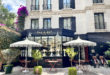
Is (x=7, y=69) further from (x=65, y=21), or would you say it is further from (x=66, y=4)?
(x=66, y=4)

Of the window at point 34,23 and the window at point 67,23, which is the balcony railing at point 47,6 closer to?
the window at point 34,23

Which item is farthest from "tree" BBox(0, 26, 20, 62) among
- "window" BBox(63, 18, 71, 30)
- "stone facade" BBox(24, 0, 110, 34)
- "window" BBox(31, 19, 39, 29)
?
"window" BBox(63, 18, 71, 30)

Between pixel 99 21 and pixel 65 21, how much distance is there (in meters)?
4.94

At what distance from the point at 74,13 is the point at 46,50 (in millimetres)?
7317

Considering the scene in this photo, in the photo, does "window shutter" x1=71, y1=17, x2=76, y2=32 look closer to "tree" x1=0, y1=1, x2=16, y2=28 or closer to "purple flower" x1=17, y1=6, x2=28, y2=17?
"purple flower" x1=17, y1=6, x2=28, y2=17

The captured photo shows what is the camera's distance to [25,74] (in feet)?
29.2

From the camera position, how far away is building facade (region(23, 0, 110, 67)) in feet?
40.4

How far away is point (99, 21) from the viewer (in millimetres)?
14242

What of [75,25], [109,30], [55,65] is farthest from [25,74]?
[109,30]

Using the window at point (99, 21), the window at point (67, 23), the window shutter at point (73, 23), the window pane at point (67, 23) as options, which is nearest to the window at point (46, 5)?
the window at point (67, 23)

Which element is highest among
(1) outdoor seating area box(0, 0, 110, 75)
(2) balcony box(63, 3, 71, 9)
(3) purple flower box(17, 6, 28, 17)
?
(2) balcony box(63, 3, 71, 9)

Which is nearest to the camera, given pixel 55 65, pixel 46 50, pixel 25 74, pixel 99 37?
pixel 25 74

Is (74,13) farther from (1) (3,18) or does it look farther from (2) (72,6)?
(1) (3,18)

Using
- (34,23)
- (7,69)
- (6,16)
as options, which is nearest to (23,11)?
(34,23)
